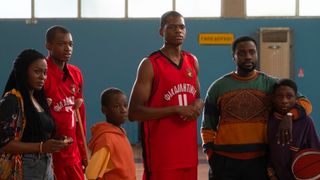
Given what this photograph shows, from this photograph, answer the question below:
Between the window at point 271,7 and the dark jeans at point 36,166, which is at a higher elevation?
the window at point 271,7

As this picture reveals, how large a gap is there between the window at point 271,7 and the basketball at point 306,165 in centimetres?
789

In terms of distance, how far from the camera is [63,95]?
4.14 meters

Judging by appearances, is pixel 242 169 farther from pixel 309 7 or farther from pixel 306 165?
pixel 309 7

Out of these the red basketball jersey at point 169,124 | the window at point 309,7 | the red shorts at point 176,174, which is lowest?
the red shorts at point 176,174

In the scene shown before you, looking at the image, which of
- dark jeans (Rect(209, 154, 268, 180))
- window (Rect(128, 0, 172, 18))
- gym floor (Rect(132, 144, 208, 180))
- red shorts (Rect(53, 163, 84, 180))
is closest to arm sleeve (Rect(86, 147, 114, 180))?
red shorts (Rect(53, 163, 84, 180))

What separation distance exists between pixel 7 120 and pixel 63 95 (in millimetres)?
987

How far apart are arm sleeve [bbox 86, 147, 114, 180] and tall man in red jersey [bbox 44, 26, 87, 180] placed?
0.49 metres

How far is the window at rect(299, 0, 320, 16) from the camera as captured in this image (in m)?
11.2

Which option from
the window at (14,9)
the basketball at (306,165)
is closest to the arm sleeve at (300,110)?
the basketball at (306,165)

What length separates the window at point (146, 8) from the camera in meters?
11.3

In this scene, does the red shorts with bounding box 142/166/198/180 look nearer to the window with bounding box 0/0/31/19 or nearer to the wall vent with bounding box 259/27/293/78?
the wall vent with bounding box 259/27/293/78

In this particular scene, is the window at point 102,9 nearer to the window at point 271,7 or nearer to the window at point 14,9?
the window at point 14,9

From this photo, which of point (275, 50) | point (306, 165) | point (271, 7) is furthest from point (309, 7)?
point (306, 165)

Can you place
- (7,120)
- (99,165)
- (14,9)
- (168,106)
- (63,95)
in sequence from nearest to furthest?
1. (7,120)
2. (99,165)
3. (168,106)
4. (63,95)
5. (14,9)
